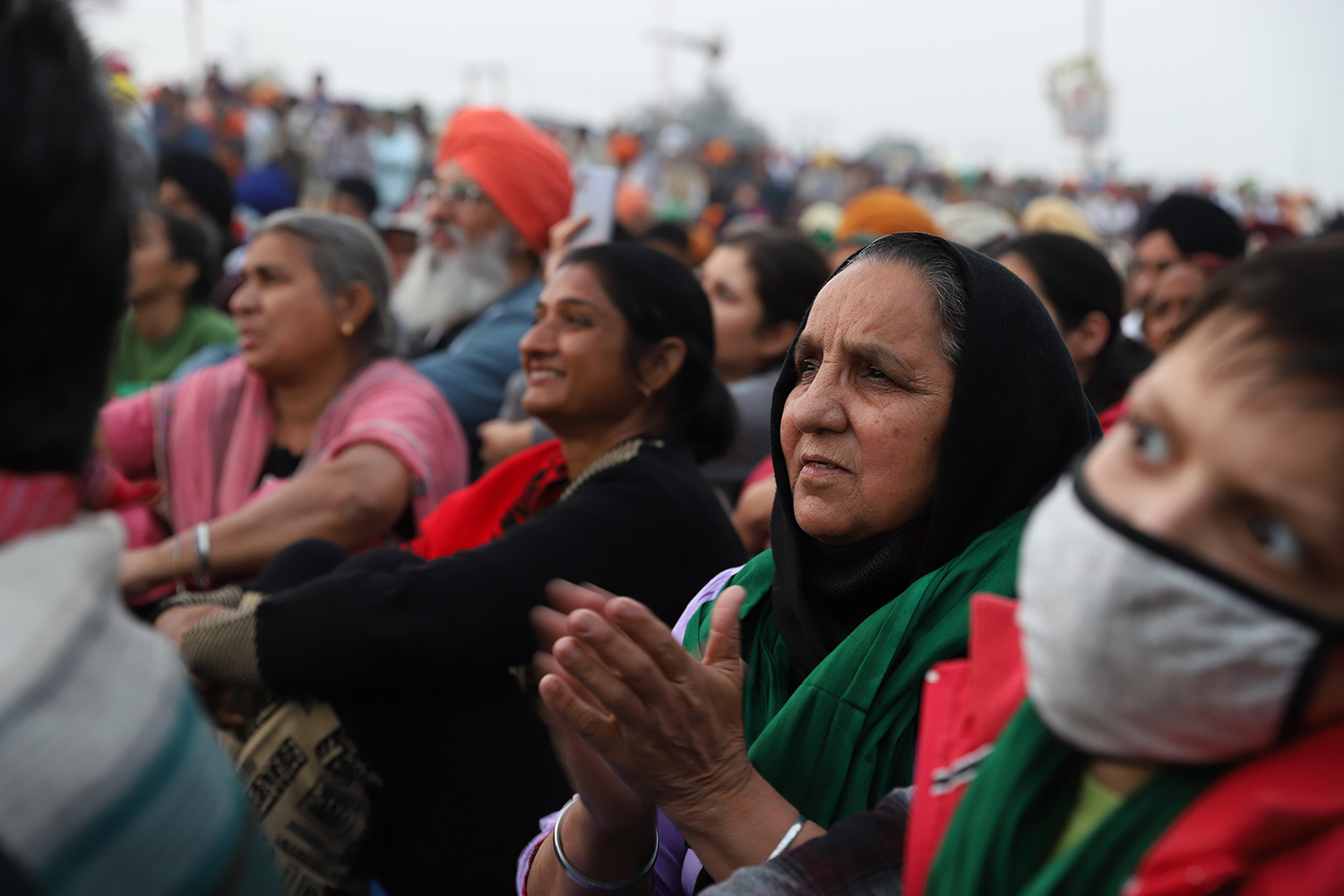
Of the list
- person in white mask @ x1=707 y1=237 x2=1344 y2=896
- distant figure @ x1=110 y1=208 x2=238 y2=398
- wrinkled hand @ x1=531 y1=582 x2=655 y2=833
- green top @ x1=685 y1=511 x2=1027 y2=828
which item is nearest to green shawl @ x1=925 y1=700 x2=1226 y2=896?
person in white mask @ x1=707 y1=237 x2=1344 y2=896

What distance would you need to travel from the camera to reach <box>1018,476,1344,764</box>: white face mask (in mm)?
939

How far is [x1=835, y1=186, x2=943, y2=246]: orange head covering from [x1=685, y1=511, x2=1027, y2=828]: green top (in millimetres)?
4698

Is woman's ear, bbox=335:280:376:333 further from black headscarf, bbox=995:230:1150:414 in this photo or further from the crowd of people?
black headscarf, bbox=995:230:1150:414

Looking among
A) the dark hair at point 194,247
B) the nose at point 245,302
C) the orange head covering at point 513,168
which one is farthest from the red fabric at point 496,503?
the dark hair at point 194,247

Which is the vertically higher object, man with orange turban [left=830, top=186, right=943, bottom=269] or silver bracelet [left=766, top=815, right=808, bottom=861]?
man with orange turban [left=830, top=186, right=943, bottom=269]

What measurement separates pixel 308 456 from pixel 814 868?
293 cm

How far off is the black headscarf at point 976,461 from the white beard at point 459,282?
4.09 meters

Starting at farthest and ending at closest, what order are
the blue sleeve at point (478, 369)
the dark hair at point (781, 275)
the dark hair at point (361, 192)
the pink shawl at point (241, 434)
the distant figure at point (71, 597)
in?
the dark hair at point (361, 192) → the blue sleeve at point (478, 369) → the dark hair at point (781, 275) → the pink shawl at point (241, 434) → the distant figure at point (71, 597)

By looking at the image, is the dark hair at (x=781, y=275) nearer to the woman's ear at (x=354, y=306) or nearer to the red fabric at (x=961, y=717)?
the woman's ear at (x=354, y=306)

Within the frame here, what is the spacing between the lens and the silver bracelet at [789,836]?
1.51 metres

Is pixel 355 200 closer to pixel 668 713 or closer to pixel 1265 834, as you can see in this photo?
pixel 668 713

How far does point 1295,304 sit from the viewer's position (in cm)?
99

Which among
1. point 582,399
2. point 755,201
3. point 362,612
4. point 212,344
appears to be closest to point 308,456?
point 582,399

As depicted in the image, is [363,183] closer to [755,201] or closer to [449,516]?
[449,516]
